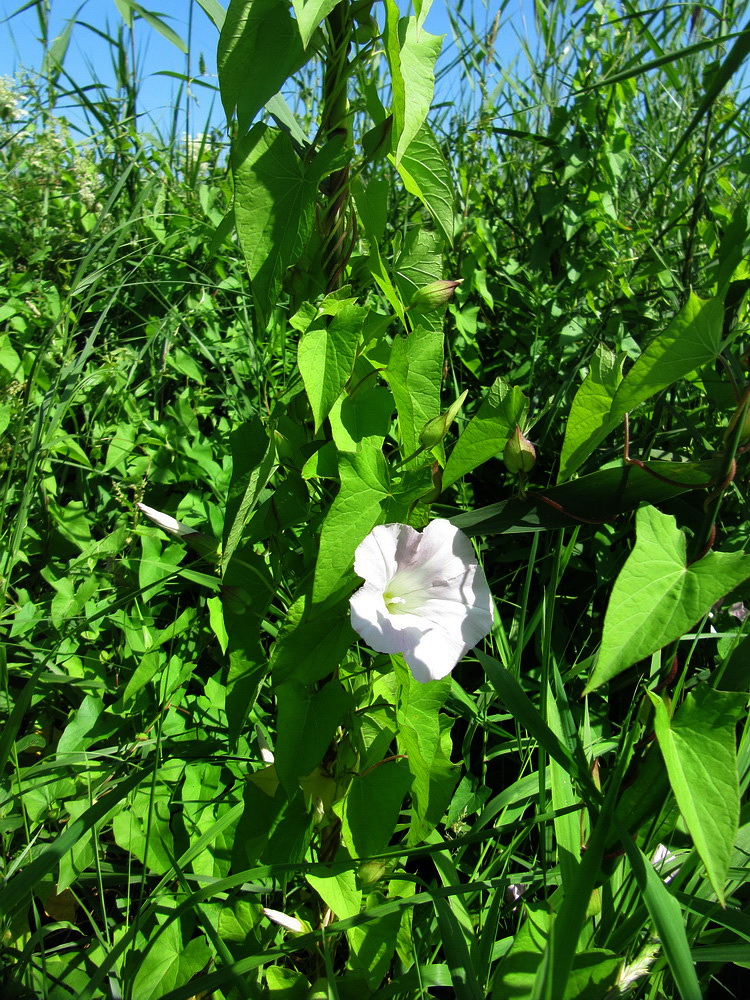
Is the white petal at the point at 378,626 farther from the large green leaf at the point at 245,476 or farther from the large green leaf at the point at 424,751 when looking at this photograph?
the large green leaf at the point at 245,476

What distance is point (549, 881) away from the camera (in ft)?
3.04

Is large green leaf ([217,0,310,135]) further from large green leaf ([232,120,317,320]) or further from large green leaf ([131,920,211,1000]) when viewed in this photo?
large green leaf ([131,920,211,1000])

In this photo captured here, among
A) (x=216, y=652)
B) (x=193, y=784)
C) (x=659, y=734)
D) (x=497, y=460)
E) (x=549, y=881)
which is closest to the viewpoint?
(x=659, y=734)

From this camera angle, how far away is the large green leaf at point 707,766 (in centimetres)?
53

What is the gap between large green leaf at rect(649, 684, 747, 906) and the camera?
53 centimetres

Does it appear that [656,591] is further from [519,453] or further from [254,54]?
[254,54]

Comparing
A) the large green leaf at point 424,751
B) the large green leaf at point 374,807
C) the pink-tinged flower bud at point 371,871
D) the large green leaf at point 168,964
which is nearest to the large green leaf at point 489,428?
the large green leaf at point 424,751

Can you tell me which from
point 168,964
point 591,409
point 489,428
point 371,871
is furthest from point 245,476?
point 168,964

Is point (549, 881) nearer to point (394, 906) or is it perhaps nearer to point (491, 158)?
point (394, 906)

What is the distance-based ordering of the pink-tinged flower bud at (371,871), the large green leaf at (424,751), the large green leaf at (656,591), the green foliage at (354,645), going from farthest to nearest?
the pink-tinged flower bud at (371,871), the large green leaf at (424,751), the green foliage at (354,645), the large green leaf at (656,591)

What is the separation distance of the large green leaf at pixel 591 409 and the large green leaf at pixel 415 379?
0.53 feet

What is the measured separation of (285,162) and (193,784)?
2.82 feet

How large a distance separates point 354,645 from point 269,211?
654mm

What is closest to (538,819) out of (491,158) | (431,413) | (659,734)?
(659,734)
